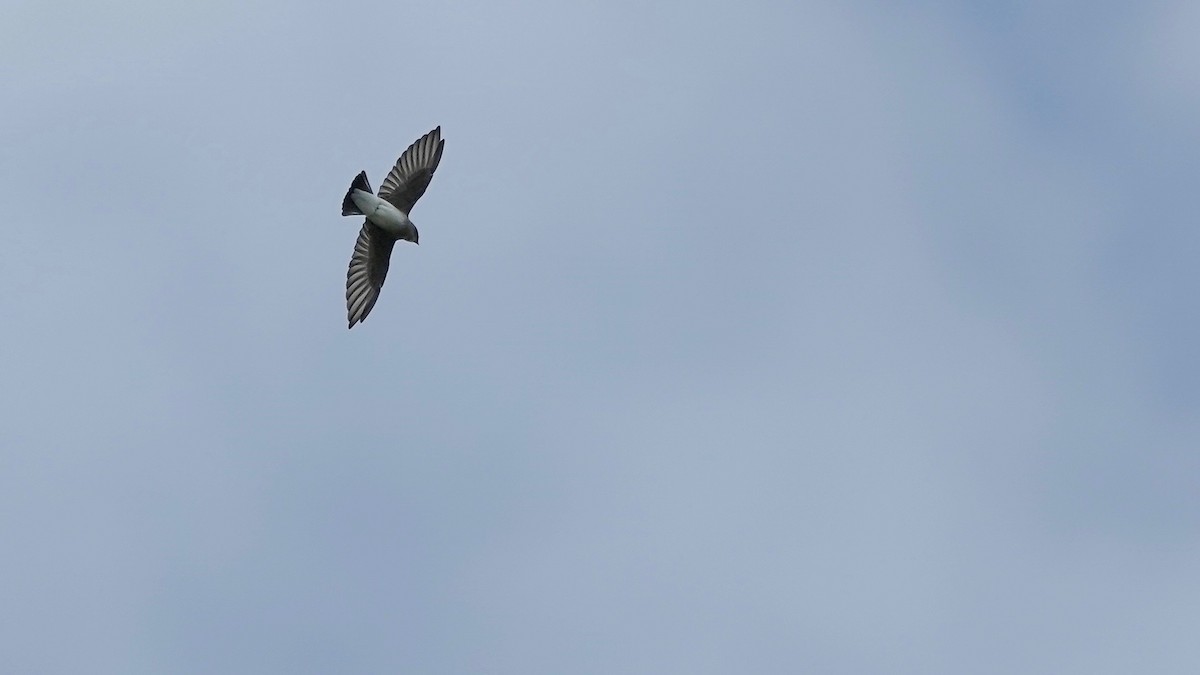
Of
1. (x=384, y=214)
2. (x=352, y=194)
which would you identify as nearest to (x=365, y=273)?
(x=384, y=214)

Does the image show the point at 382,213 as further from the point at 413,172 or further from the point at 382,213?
the point at 413,172

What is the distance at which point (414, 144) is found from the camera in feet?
126

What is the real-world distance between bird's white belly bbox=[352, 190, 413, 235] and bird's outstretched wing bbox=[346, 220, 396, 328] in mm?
805

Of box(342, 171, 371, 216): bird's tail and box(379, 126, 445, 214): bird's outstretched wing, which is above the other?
box(379, 126, 445, 214): bird's outstretched wing

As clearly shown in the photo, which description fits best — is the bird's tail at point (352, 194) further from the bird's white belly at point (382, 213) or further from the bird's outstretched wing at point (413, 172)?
the bird's outstretched wing at point (413, 172)

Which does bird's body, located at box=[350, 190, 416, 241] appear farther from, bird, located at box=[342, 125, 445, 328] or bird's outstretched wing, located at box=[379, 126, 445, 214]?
bird's outstretched wing, located at box=[379, 126, 445, 214]

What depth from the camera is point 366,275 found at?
3938 centimetres

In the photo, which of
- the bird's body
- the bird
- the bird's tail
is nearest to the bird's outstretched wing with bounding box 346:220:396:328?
the bird

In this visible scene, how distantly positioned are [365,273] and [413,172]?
2401 millimetres

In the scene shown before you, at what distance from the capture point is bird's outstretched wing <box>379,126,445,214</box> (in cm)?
3831

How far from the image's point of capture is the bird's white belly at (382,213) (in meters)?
37.1

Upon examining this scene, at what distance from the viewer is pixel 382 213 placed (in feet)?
123

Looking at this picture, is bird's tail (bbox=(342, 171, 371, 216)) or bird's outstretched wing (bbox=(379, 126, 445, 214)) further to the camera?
bird's outstretched wing (bbox=(379, 126, 445, 214))

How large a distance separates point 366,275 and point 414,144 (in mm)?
2866
